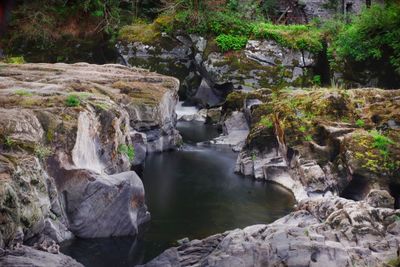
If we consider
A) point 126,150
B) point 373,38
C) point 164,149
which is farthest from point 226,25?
point 126,150

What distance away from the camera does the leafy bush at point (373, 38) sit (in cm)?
2264

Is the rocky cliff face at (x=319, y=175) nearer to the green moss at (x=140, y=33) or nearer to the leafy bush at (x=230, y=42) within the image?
the leafy bush at (x=230, y=42)

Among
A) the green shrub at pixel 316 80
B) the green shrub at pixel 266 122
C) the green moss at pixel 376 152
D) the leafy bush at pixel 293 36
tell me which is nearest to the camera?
the green moss at pixel 376 152

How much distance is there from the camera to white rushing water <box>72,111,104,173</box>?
11323 millimetres

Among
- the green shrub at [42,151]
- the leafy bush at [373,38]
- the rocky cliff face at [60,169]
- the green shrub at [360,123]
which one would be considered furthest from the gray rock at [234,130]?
the green shrub at [42,151]

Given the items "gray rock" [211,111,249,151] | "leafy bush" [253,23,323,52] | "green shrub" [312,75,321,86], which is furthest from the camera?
"leafy bush" [253,23,323,52]

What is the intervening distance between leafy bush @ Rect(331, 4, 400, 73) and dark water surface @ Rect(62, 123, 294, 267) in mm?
9180

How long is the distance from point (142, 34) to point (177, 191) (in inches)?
605

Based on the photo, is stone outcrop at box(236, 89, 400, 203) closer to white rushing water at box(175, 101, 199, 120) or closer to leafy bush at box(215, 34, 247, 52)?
leafy bush at box(215, 34, 247, 52)

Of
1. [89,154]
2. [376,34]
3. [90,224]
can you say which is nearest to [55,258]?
[90,224]

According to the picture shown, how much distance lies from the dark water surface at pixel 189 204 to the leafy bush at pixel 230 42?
8350 mm

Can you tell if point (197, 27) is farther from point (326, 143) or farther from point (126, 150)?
point (126, 150)

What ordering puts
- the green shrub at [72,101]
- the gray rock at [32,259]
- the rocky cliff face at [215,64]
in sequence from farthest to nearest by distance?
the rocky cliff face at [215,64], the green shrub at [72,101], the gray rock at [32,259]

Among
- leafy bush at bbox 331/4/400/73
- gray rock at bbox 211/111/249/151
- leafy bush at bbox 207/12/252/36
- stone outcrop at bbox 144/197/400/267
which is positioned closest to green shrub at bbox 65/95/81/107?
stone outcrop at bbox 144/197/400/267
